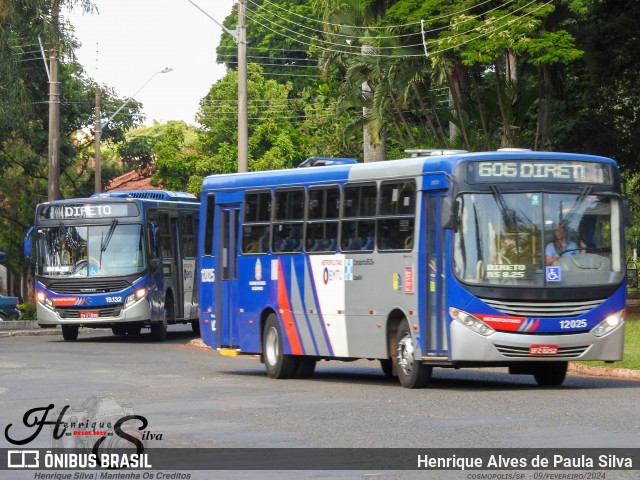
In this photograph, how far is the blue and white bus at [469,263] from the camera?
1936cm

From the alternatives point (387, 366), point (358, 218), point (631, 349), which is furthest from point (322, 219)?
point (631, 349)

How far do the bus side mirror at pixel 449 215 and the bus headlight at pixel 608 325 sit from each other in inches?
86.2

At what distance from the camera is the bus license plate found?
63.0ft

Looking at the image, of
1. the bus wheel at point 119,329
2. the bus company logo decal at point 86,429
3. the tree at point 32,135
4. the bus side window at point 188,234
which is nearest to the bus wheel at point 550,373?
the bus company logo decal at point 86,429

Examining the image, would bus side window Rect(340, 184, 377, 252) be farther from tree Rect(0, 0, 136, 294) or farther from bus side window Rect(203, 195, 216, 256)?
tree Rect(0, 0, 136, 294)

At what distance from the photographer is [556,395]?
18578 mm

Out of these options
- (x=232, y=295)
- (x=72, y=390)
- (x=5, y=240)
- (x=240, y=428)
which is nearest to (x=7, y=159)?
(x=5, y=240)

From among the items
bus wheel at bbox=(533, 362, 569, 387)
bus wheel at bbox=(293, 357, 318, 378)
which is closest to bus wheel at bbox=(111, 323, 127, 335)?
bus wheel at bbox=(293, 357, 318, 378)

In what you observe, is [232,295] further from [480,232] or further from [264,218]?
[480,232]

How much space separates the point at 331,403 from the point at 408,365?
2.55 metres

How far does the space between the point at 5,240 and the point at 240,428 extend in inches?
1991

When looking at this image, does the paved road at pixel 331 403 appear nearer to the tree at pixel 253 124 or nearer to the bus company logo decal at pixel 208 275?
the bus company logo decal at pixel 208 275

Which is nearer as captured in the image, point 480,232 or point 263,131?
point 480,232

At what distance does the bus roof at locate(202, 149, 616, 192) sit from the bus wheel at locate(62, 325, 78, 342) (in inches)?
469
